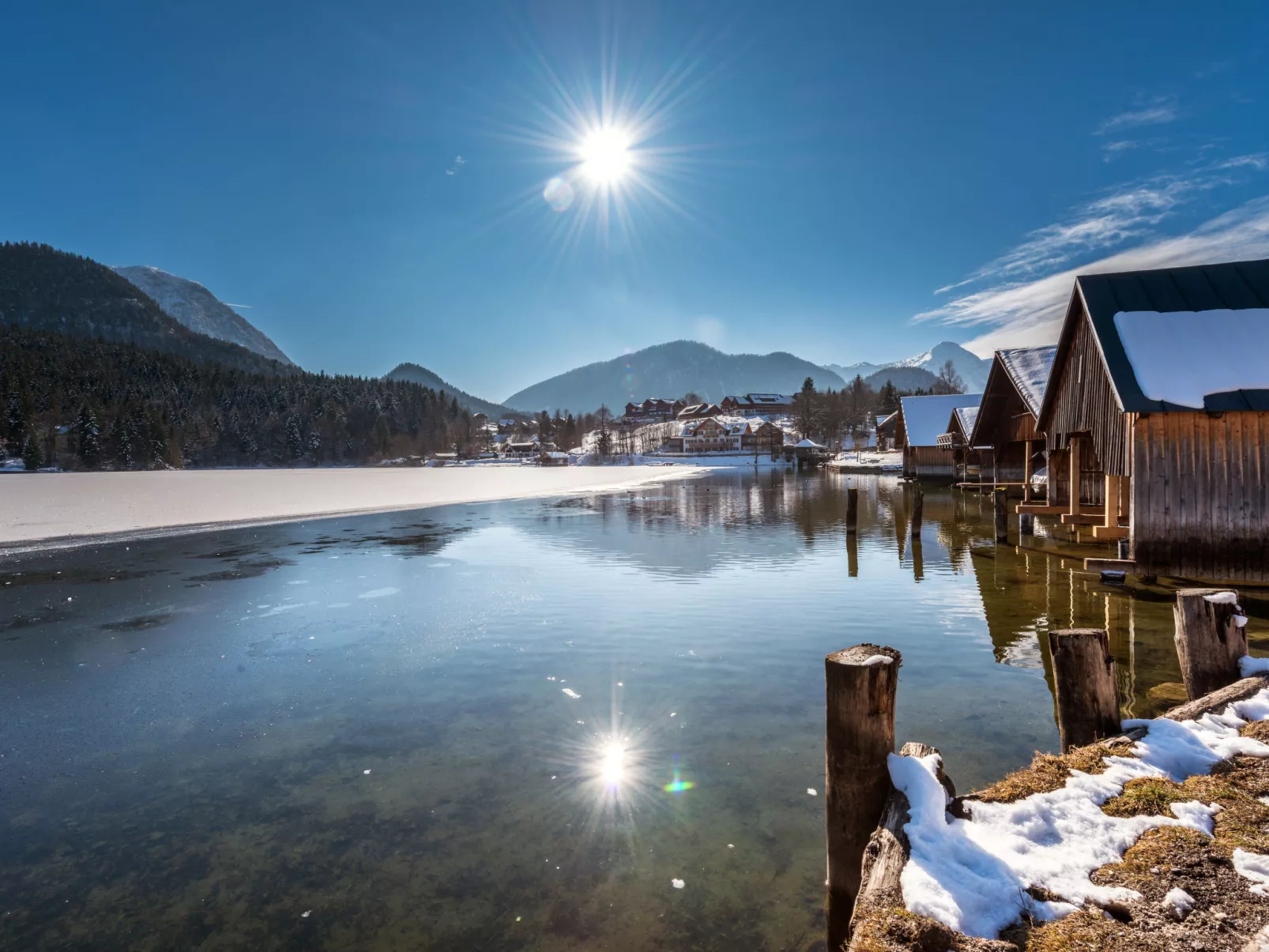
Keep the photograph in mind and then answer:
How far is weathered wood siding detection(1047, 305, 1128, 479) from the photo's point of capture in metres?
14.3

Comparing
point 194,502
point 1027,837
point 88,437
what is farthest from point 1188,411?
point 88,437

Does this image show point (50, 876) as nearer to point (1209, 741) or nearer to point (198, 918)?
point (198, 918)

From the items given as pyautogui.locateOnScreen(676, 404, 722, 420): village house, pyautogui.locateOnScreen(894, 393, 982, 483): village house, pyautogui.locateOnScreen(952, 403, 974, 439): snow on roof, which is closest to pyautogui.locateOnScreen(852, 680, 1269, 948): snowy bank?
pyautogui.locateOnScreen(952, 403, 974, 439): snow on roof

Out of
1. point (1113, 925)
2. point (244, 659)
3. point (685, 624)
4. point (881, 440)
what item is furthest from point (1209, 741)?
point (881, 440)

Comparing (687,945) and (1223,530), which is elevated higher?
(1223,530)

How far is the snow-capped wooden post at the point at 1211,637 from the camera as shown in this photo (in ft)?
19.1

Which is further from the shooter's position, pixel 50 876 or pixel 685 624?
pixel 685 624

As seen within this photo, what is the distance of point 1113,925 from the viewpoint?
9.13 ft

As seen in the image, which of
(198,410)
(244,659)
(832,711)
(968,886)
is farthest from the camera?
(198,410)

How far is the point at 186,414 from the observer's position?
12356 centimetres

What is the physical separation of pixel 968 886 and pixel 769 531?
21.0 metres

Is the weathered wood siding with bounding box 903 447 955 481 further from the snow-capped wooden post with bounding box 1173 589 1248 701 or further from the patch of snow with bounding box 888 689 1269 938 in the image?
the patch of snow with bounding box 888 689 1269 938

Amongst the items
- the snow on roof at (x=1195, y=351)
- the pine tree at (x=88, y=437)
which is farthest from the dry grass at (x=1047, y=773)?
the pine tree at (x=88, y=437)

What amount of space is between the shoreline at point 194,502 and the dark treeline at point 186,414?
55.6m
